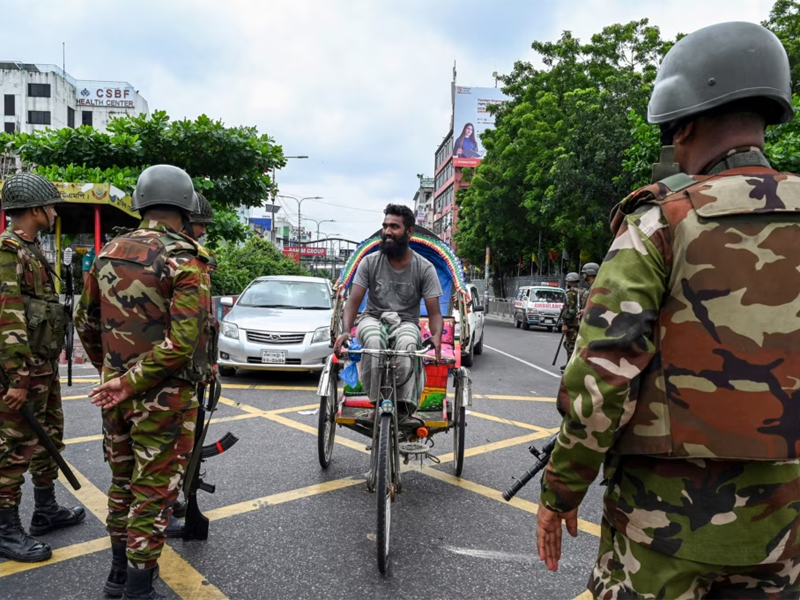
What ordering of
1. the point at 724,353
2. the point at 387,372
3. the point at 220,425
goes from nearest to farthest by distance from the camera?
the point at 724,353 < the point at 387,372 < the point at 220,425

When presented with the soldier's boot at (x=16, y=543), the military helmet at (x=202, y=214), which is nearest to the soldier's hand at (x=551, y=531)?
the soldier's boot at (x=16, y=543)

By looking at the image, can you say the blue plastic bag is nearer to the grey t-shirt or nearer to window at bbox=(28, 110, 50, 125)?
the grey t-shirt

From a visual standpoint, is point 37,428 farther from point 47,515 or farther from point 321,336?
point 321,336

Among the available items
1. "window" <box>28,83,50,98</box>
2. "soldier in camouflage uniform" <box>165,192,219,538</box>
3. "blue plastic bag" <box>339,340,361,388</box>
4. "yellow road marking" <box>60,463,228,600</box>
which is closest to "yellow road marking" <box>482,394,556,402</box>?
"blue plastic bag" <box>339,340,361,388</box>

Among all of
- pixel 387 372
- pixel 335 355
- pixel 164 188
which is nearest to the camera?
pixel 164 188

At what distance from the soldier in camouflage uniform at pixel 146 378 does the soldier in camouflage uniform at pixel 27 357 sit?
58 centimetres

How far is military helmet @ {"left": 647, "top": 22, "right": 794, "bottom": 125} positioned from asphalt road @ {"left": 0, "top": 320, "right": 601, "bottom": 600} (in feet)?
8.02

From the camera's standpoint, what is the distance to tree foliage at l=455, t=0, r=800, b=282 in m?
21.3

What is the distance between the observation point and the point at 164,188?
296cm

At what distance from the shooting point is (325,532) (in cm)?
370

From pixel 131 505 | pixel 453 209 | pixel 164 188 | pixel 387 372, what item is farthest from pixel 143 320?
pixel 453 209

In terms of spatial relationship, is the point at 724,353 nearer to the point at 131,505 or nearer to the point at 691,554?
the point at 691,554

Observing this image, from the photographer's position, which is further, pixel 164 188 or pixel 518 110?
pixel 518 110

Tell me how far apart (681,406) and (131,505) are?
7.89 ft
